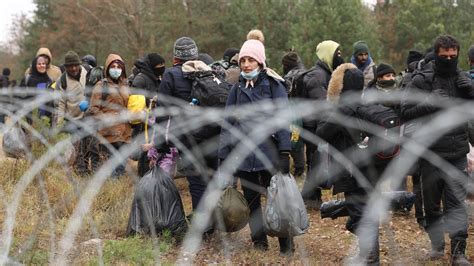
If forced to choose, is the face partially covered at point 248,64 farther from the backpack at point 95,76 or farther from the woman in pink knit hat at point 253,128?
the backpack at point 95,76

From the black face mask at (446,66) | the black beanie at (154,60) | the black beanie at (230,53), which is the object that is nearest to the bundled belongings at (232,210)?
the black face mask at (446,66)

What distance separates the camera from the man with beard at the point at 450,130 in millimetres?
4457

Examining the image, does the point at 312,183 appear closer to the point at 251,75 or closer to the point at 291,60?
the point at 291,60

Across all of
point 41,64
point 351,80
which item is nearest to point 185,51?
point 351,80

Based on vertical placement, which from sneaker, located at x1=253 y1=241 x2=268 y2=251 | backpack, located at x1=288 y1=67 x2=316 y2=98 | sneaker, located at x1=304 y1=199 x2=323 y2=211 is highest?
backpack, located at x1=288 y1=67 x2=316 y2=98

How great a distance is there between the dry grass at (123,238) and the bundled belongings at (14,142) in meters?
0.26

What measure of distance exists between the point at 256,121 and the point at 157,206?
111 cm

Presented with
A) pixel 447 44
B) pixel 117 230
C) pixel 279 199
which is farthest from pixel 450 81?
pixel 117 230

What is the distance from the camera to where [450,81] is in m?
4.53

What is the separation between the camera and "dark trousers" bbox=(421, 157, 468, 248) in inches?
181

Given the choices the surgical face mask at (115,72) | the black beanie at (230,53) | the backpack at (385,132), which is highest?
the black beanie at (230,53)

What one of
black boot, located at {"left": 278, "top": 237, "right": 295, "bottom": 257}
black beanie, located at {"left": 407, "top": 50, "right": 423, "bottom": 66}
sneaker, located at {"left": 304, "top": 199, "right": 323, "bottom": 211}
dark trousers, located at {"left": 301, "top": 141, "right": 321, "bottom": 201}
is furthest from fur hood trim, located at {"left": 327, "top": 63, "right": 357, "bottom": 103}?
black beanie, located at {"left": 407, "top": 50, "right": 423, "bottom": 66}

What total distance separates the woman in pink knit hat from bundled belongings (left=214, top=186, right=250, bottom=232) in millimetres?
202

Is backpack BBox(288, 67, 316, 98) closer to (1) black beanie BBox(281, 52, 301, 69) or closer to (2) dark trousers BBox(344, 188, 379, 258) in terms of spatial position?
(1) black beanie BBox(281, 52, 301, 69)
